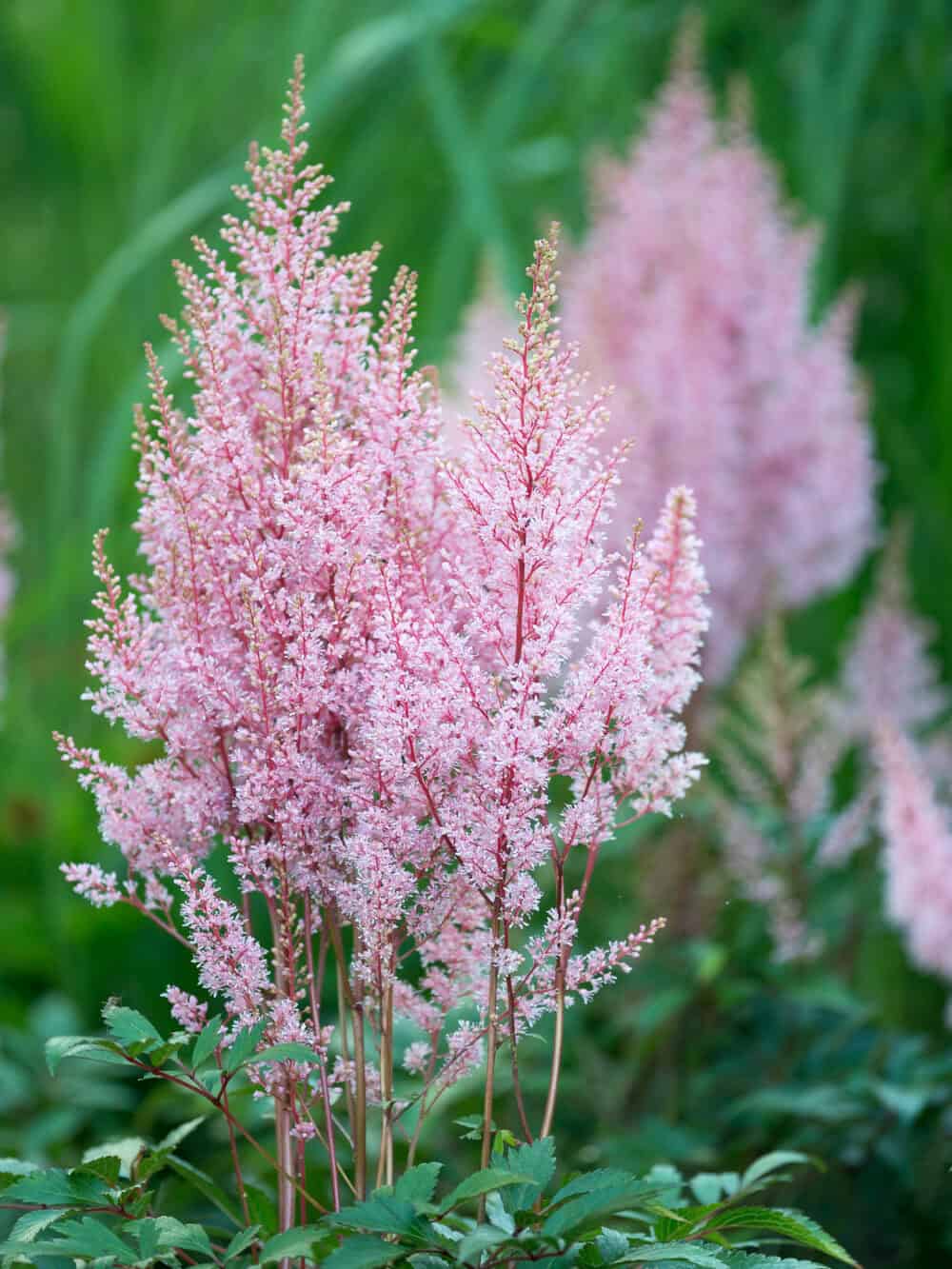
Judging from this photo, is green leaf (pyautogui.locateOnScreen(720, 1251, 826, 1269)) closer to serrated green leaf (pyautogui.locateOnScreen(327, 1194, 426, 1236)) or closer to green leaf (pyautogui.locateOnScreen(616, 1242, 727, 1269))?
green leaf (pyautogui.locateOnScreen(616, 1242, 727, 1269))

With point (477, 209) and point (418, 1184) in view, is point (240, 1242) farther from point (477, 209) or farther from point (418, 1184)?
point (477, 209)

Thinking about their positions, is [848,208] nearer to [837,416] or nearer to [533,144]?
[533,144]

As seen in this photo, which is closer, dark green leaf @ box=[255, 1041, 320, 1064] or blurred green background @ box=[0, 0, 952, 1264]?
dark green leaf @ box=[255, 1041, 320, 1064]

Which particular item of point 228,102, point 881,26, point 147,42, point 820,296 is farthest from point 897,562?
point 147,42

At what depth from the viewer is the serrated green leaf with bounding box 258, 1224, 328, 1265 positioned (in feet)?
2.73

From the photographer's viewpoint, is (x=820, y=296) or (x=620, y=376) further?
(x=820, y=296)

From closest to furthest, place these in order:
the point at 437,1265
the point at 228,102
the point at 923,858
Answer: the point at 437,1265
the point at 923,858
the point at 228,102

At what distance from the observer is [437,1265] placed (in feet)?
2.86

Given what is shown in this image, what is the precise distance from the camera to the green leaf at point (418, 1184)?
85 cm

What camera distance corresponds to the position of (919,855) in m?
1.69

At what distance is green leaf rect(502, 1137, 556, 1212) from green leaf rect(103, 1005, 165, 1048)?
0.23m

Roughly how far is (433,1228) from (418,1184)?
4cm

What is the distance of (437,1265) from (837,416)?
2.09 meters

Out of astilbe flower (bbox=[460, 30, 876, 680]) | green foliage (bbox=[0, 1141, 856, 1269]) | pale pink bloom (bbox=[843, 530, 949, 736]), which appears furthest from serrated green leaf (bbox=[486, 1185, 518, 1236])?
pale pink bloom (bbox=[843, 530, 949, 736])
